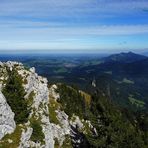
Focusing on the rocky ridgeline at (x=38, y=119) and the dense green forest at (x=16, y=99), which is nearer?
the rocky ridgeline at (x=38, y=119)

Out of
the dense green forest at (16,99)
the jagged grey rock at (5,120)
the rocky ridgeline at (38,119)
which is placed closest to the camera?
the jagged grey rock at (5,120)

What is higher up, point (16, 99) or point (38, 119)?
point (16, 99)

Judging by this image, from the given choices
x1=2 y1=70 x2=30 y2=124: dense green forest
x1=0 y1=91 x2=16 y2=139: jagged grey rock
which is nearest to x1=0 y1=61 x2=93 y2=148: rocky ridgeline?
x1=0 y1=91 x2=16 y2=139: jagged grey rock

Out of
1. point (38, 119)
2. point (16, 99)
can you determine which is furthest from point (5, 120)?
point (38, 119)

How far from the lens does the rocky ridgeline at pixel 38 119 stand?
1834 inches

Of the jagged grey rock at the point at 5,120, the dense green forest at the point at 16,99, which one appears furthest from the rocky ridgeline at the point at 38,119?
the dense green forest at the point at 16,99

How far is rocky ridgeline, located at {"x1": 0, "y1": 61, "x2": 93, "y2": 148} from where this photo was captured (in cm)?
4659

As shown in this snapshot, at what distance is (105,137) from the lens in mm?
58938

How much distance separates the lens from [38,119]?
187 feet

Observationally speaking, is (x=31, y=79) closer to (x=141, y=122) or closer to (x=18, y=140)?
(x=18, y=140)

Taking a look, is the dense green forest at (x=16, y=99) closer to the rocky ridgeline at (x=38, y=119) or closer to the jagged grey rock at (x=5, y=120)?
→ the rocky ridgeline at (x=38, y=119)

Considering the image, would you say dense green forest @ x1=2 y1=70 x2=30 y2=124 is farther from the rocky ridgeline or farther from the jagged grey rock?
the jagged grey rock

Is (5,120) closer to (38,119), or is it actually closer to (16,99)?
(16,99)

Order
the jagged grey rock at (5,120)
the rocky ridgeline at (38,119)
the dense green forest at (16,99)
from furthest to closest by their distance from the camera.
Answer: the dense green forest at (16,99), the rocky ridgeline at (38,119), the jagged grey rock at (5,120)
